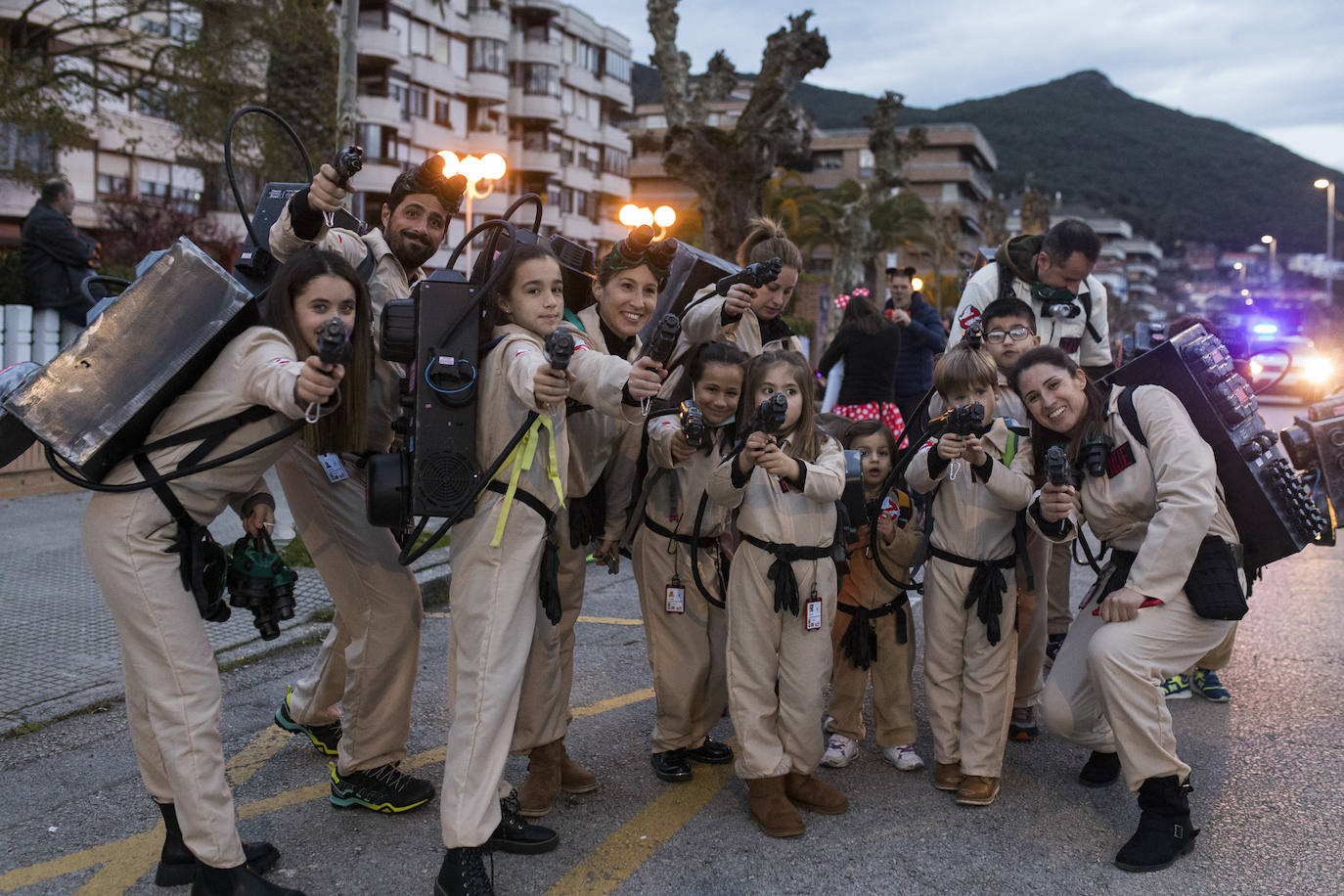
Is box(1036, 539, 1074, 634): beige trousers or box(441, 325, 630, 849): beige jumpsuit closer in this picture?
box(441, 325, 630, 849): beige jumpsuit

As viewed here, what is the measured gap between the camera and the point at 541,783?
3777mm

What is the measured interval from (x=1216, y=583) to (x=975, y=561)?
0.82m

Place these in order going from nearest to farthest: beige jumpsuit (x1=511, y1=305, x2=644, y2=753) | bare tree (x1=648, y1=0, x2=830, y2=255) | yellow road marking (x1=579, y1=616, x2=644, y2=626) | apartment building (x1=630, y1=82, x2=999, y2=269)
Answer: beige jumpsuit (x1=511, y1=305, x2=644, y2=753) < yellow road marking (x1=579, y1=616, x2=644, y2=626) < bare tree (x1=648, y1=0, x2=830, y2=255) < apartment building (x1=630, y1=82, x2=999, y2=269)

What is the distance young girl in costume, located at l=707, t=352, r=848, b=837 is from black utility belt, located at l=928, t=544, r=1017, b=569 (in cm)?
53

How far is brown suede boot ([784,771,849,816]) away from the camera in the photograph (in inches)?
150

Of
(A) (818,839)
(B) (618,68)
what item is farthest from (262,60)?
(B) (618,68)

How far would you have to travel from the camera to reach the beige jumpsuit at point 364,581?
3725mm

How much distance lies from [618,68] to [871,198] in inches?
1596

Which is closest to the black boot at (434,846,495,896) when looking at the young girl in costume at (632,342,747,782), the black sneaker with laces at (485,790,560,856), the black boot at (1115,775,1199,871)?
the black sneaker with laces at (485,790,560,856)

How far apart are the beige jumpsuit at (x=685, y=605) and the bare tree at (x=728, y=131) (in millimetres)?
13721

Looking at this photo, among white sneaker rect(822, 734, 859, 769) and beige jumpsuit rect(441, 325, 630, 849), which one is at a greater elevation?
beige jumpsuit rect(441, 325, 630, 849)

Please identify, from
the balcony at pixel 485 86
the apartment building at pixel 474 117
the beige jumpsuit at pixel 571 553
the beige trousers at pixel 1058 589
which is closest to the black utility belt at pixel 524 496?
the beige jumpsuit at pixel 571 553

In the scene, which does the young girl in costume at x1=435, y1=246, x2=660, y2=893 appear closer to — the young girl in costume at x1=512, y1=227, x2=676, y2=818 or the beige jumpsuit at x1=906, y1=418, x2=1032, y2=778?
the young girl in costume at x1=512, y1=227, x2=676, y2=818

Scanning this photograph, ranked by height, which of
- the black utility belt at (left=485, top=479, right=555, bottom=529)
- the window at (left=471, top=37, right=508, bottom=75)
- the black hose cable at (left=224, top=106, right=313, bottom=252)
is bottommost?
the black utility belt at (left=485, top=479, right=555, bottom=529)
